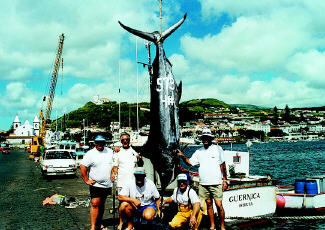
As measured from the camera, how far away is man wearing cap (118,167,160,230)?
5379 mm

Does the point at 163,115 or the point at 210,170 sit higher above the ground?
the point at 163,115

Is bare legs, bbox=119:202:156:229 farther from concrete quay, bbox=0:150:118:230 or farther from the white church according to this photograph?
the white church

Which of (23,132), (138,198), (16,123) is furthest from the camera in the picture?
(16,123)

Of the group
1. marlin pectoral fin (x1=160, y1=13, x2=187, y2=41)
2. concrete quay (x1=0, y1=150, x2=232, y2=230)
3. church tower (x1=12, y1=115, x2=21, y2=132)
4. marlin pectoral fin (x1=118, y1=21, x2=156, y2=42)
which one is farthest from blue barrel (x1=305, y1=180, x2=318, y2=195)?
church tower (x1=12, y1=115, x2=21, y2=132)

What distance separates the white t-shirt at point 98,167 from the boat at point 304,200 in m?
7.35

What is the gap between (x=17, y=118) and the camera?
539 feet

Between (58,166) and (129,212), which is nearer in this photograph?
(129,212)

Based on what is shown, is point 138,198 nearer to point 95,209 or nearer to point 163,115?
point 95,209

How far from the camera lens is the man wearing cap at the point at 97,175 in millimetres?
5539

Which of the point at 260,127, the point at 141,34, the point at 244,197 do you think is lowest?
the point at 244,197

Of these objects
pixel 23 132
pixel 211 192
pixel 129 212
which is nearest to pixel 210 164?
pixel 211 192

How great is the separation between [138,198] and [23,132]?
156 meters

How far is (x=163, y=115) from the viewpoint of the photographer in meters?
6.06

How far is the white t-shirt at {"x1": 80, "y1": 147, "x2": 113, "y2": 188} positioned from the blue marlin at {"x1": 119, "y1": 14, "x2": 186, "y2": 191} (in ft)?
2.81
